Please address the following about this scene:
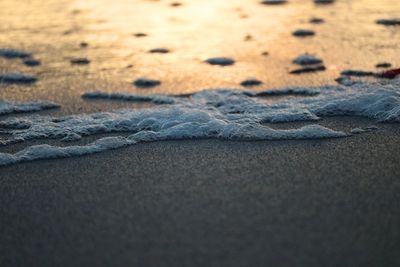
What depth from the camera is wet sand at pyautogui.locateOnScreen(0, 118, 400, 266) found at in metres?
2.05

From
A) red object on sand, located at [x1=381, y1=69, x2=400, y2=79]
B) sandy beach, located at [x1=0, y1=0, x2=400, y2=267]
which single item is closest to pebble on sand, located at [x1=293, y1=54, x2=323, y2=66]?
sandy beach, located at [x1=0, y1=0, x2=400, y2=267]

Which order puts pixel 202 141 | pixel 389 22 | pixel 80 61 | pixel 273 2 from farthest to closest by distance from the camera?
pixel 273 2 → pixel 389 22 → pixel 80 61 → pixel 202 141

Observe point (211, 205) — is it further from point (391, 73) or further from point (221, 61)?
point (221, 61)

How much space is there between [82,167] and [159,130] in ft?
1.88

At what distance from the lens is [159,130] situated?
3.21 m

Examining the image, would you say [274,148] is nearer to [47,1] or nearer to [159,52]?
[159,52]

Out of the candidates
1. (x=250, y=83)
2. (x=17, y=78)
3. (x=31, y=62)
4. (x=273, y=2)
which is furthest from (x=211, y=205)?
(x=273, y=2)

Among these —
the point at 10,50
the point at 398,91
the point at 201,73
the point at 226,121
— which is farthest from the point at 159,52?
the point at 398,91

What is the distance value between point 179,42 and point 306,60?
113 cm

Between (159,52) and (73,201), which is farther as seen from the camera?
(159,52)

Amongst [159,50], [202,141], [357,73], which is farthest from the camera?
[159,50]

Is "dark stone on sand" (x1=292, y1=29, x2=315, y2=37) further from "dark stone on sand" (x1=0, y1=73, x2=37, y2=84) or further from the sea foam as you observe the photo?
"dark stone on sand" (x1=0, y1=73, x2=37, y2=84)

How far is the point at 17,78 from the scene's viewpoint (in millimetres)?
4180

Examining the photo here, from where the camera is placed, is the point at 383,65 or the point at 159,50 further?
the point at 159,50
